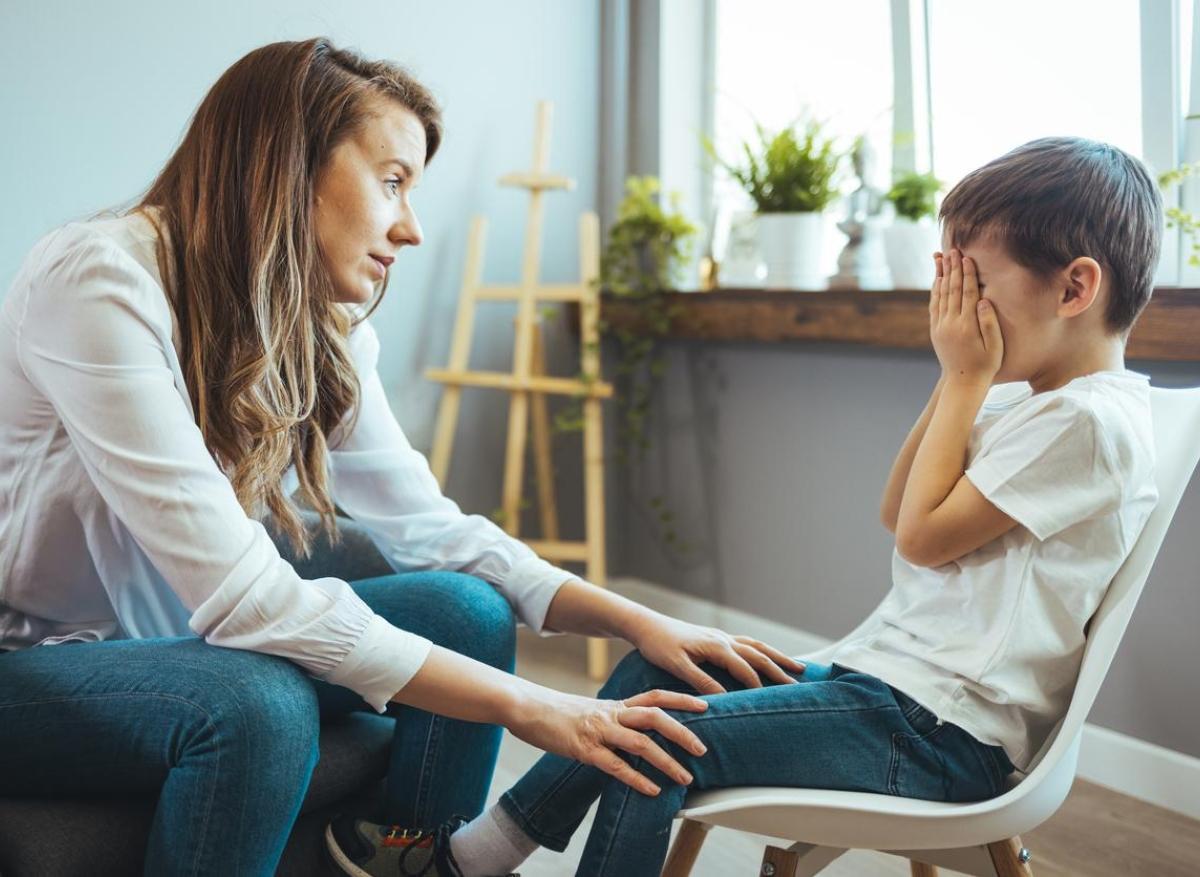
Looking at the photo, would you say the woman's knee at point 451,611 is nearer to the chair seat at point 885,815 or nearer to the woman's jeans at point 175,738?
the woman's jeans at point 175,738

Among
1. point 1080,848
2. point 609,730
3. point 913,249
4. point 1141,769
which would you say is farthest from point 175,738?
point 913,249

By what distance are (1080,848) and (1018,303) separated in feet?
3.61

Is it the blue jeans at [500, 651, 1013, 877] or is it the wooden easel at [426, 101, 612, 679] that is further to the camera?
the wooden easel at [426, 101, 612, 679]

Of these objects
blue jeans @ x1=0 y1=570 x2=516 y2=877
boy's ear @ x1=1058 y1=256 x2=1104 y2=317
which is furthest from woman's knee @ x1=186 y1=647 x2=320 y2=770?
boy's ear @ x1=1058 y1=256 x2=1104 y2=317

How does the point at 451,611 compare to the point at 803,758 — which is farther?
the point at 451,611

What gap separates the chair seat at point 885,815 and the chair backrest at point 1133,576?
2 centimetres

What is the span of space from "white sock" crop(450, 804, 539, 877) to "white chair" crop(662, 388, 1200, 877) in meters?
0.19

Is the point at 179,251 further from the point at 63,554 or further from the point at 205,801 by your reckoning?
the point at 205,801

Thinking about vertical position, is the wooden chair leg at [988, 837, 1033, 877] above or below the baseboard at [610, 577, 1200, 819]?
above

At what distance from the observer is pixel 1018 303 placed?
1.24m

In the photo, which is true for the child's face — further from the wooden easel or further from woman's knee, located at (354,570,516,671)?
the wooden easel

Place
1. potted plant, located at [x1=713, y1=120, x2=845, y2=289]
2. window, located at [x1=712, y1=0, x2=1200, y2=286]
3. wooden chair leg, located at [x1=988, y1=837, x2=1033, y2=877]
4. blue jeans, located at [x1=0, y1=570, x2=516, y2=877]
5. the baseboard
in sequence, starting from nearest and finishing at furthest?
blue jeans, located at [x1=0, y1=570, x2=516, y2=877] → wooden chair leg, located at [x1=988, y1=837, x2=1033, y2=877] → the baseboard → window, located at [x1=712, y1=0, x2=1200, y2=286] → potted plant, located at [x1=713, y1=120, x2=845, y2=289]

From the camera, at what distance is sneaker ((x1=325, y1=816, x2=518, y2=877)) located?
4.04 ft

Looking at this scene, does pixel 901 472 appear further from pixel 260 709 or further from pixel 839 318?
pixel 839 318
